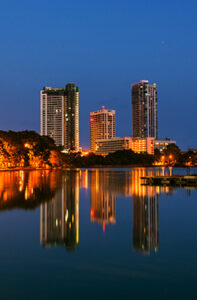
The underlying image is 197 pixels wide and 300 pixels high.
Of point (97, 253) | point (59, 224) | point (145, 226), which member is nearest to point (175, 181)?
point (145, 226)

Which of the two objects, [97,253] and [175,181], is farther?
[175,181]

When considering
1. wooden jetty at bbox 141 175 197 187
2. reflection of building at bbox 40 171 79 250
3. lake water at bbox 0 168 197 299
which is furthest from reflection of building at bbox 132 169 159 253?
wooden jetty at bbox 141 175 197 187

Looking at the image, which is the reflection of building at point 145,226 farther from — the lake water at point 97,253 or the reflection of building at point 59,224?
the reflection of building at point 59,224

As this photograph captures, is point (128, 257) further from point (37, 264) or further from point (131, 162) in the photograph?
point (131, 162)

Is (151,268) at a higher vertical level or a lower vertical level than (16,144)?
lower

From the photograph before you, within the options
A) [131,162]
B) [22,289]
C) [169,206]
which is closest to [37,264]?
[22,289]

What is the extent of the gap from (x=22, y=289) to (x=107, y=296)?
2079mm

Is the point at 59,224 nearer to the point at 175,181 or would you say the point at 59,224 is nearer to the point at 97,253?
the point at 97,253

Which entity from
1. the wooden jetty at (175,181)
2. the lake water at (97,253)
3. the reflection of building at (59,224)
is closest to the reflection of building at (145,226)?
the lake water at (97,253)

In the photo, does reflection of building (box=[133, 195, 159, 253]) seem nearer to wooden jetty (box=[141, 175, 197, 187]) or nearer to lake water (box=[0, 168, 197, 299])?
lake water (box=[0, 168, 197, 299])

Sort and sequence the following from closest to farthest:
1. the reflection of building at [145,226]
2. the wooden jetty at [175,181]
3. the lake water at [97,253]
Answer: the lake water at [97,253], the reflection of building at [145,226], the wooden jetty at [175,181]

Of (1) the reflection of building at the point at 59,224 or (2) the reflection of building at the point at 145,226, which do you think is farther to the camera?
(1) the reflection of building at the point at 59,224

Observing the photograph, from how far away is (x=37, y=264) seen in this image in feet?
33.9

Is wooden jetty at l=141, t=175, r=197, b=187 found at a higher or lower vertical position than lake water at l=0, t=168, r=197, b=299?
higher
